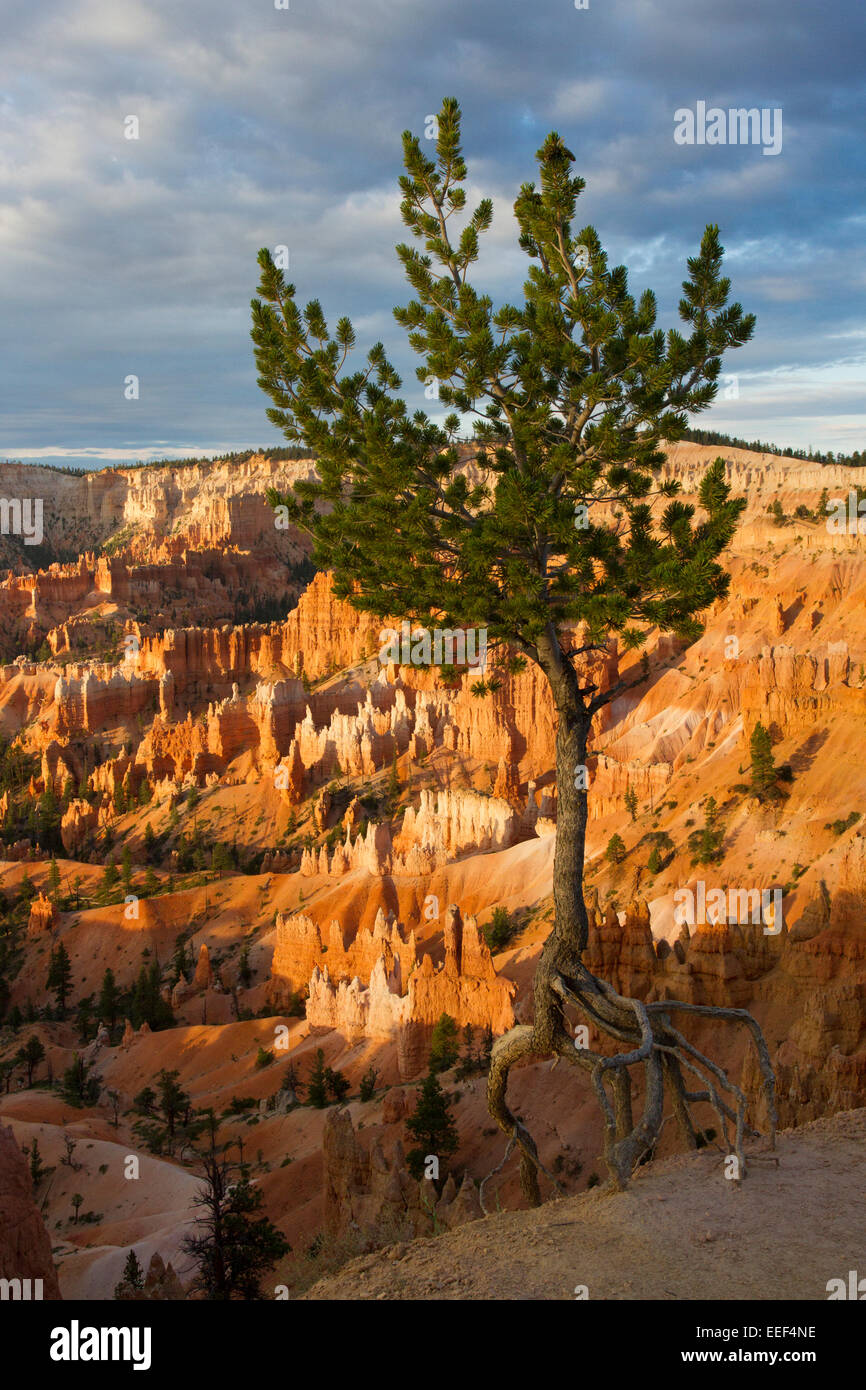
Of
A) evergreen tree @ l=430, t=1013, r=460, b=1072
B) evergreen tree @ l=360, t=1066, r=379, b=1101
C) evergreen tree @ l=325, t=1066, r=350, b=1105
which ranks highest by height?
evergreen tree @ l=430, t=1013, r=460, b=1072

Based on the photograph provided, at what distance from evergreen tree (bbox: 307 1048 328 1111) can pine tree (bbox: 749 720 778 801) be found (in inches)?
816

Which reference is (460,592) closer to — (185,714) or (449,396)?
(449,396)

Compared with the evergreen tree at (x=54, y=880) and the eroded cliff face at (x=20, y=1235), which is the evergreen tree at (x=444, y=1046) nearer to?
the eroded cliff face at (x=20, y=1235)

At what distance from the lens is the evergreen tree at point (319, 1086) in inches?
1281

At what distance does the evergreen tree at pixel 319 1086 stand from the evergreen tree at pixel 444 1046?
448 centimetres

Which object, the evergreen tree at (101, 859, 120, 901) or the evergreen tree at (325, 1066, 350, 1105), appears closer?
the evergreen tree at (325, 1066, 350, 1105)

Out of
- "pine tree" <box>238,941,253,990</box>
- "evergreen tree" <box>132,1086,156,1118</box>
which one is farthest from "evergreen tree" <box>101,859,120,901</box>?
"evergreen tree" <box>132,1086,156,1118</box>

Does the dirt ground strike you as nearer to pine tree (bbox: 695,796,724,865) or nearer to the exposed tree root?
the exposed tree root

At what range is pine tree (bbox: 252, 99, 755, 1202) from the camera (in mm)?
10414

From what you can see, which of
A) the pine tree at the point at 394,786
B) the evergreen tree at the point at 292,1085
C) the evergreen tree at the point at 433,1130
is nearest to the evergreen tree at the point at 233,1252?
the evergreen tree at the point at 433,1130

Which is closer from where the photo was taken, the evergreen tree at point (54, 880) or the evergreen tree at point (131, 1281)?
the evergreen tree at point (131, 1281)

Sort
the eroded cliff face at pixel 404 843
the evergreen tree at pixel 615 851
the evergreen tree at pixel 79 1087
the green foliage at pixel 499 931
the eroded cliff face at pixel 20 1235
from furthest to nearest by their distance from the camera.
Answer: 1. the green foliage at pixel 499 931
2. the evergreen tree at pixel 615 851
3. the evergreen tree at pixel 79 1087
4. the eroded cliff face at pixel 404 843
5. the eroded cliff face at pixel 20 1235
